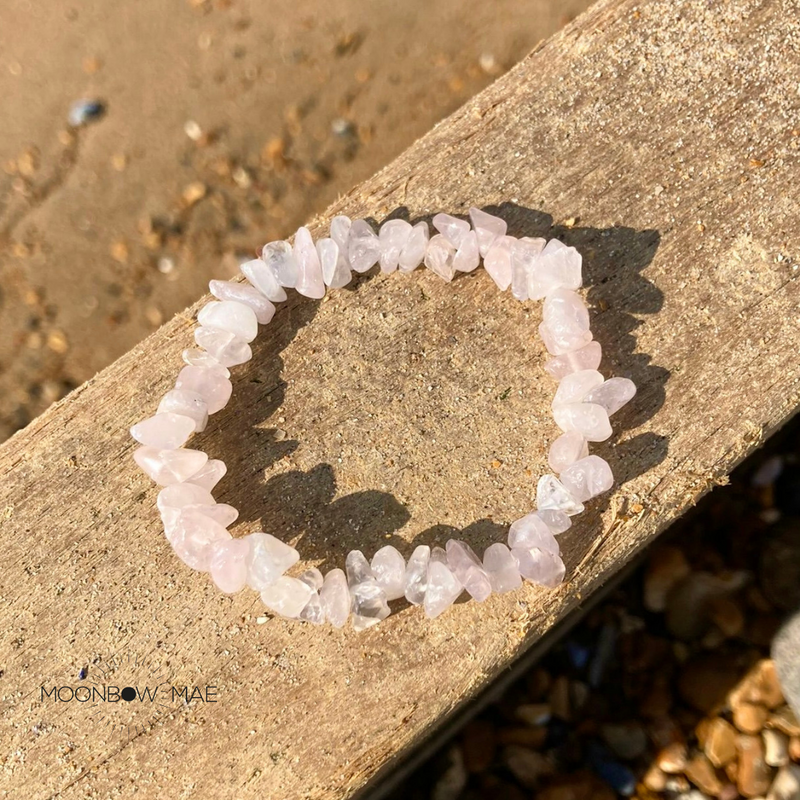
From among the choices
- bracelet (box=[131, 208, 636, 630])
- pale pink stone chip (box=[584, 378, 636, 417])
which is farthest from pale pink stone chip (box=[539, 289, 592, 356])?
pale pink stone chip (box=[584, 378, 636, 417])

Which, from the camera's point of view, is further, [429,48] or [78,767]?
[429,48]

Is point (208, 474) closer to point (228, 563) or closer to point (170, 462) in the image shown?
point (170, 462)

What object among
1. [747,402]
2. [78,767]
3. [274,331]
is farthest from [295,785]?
[747,402]

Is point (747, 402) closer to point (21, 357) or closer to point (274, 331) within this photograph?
point (274, 331)

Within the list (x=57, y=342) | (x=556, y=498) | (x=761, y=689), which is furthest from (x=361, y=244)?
(x=761, y=689)

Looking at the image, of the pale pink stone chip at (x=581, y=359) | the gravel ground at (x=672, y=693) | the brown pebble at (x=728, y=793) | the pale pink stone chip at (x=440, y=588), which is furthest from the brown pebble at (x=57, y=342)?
the brown pebble at (x=728, y=793)

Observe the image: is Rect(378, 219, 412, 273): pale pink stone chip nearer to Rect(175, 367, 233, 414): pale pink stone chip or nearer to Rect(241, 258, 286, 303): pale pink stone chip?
Rect(241, 258, 286, 303): pale pink stone chip

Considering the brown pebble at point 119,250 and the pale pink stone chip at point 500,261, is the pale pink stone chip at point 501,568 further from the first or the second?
the brown pebble at point 119,250
